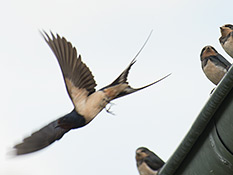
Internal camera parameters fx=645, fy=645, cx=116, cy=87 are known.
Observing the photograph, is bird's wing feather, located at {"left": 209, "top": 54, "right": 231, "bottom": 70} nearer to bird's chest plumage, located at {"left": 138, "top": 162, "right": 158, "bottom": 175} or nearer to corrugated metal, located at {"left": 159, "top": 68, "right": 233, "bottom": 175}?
bird's chest plumage, located at {"left": 138, "top": 162, "right": 158, "bottom": 175}

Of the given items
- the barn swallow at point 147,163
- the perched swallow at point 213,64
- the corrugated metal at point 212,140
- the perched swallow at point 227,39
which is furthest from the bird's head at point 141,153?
the corrugated metal at point 212,140

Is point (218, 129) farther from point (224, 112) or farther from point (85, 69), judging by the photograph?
point (85, 69)

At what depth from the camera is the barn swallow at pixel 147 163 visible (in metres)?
4.80

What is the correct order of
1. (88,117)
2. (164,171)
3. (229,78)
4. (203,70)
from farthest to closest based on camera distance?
(203,70)
(88,117)
(164,171)
(229,78)

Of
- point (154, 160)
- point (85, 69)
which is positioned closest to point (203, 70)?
point (154, 160)

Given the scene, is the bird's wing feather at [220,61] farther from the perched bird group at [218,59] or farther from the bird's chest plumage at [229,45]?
the bird's chest plumage at [229,45]

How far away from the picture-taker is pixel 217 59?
A: 15.9ft

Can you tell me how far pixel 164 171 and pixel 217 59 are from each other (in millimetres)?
2333

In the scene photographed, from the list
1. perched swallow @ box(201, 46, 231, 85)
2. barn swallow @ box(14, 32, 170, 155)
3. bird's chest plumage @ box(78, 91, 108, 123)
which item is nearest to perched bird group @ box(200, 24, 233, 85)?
perched swallow @ box(201, 46, 231, 85)

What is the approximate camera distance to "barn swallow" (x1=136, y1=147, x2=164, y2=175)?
15.8 feet

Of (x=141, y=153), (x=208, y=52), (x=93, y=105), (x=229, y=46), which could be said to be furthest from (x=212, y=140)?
(x=141, y=153)

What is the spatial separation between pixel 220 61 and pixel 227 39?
0.76 feet

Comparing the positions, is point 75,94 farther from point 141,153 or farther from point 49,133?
point 141,153

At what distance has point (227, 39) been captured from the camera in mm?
4656
